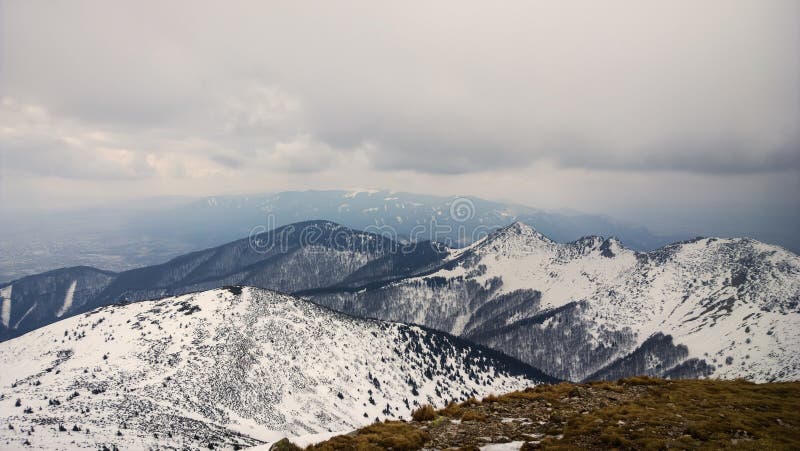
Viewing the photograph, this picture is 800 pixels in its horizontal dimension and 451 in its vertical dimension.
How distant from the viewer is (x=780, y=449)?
15617mm

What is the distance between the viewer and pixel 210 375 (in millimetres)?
110375

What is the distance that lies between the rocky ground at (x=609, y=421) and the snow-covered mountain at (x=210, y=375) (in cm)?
7331

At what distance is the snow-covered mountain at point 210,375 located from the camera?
253 feet

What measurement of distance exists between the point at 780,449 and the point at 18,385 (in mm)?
151643

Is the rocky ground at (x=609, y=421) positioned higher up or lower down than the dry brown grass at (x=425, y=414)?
higher up

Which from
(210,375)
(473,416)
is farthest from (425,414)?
(210,375)

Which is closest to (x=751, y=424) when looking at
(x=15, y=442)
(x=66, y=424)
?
(x=15, y=442)

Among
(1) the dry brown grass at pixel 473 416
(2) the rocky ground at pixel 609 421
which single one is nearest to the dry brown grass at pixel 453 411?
(2) the rocky ground at pixel 609 421

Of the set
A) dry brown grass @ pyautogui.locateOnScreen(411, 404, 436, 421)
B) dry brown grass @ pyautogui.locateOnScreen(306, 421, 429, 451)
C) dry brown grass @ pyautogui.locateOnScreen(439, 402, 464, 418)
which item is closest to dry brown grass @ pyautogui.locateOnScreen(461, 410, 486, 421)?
dry brown grass @ pyautogui.locateOnScreen(439, 402, 464, 418)

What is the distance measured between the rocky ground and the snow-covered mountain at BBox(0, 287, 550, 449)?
7331 cm

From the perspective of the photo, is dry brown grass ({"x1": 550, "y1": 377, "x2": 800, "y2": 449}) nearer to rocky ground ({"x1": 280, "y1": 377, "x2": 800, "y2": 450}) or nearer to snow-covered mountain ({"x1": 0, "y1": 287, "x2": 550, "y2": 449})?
rocky ground ({"x1": 280, "y1": 377, "x2": 800, "y2": 450})

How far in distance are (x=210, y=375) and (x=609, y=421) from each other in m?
120

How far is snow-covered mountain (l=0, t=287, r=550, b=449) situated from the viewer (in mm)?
77062

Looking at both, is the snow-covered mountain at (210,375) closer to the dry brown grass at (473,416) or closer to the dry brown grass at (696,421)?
the dry brown grass at (473,416)
